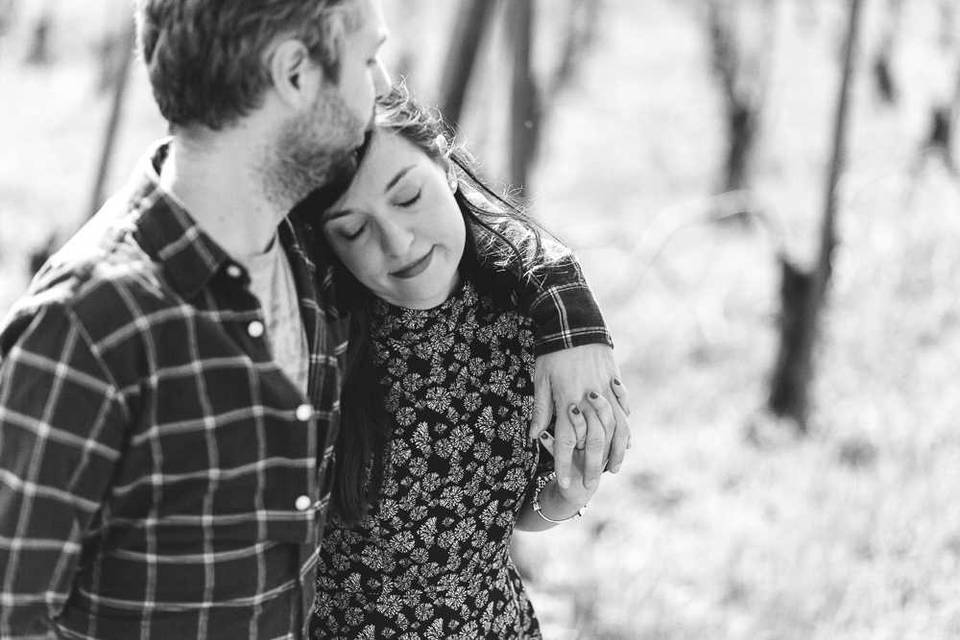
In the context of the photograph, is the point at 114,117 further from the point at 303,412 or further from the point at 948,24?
the point at 948,24

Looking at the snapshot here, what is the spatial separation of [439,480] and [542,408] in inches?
8.3

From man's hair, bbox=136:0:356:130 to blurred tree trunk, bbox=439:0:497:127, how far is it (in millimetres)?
1965

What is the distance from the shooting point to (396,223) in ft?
4.99

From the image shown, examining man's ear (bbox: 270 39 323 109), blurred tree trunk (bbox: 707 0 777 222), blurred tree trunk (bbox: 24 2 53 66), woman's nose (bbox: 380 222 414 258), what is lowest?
woman's nose (bbox: 380 222 414 258)

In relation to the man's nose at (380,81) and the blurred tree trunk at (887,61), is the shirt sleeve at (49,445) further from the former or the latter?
the blurred tree trunk at (887,61)

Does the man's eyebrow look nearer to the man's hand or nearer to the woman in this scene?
the woman

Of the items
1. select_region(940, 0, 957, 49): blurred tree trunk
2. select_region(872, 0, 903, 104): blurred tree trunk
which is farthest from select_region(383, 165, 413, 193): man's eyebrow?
select_region(940, 0, 957, 49): blurred tree trunk

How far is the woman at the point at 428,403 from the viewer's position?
5.08 ft

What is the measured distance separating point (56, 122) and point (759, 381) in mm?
8908

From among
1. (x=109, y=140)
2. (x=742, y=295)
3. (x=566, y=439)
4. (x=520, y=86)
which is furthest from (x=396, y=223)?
(x=742, y=295)

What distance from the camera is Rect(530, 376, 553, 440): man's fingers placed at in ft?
5.32

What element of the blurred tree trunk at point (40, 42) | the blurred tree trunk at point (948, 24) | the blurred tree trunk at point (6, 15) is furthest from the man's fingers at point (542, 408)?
the blurred tree trunk at point (6, 15)

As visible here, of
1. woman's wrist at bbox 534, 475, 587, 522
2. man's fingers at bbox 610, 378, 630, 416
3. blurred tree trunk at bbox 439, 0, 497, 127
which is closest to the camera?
man's fingers at bbox 610, 378, 630, 416

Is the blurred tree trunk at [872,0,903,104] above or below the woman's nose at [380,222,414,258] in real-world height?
above
